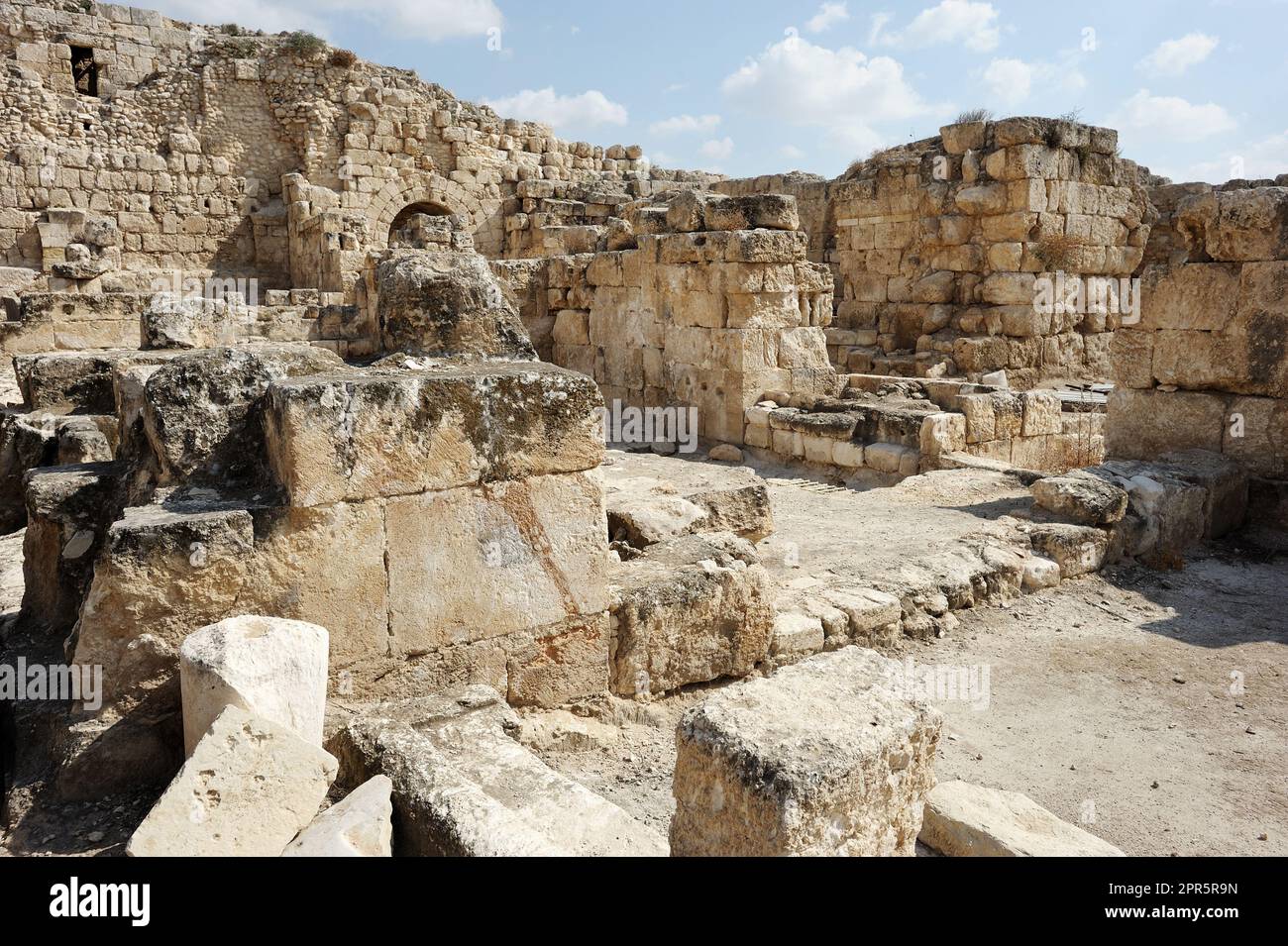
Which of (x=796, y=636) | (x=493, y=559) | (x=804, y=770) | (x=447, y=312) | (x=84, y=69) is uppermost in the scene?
(x=84, y=69)

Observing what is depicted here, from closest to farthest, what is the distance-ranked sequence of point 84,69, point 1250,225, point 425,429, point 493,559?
1. point 425,429
2. point 493,559
3. point 1250,225
4. point 84,69

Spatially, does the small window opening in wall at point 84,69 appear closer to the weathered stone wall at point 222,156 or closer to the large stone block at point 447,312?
the weathered stone wall at point 222,156

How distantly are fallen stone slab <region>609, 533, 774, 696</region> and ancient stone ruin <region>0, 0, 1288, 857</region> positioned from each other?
2 cm

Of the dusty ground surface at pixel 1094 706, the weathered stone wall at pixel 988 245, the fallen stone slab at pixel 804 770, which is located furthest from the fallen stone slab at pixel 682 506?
the weathered stone wall at pixel 988 245

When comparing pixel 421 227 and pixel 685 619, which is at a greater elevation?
pixel 421 227

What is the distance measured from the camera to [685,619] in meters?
3.47

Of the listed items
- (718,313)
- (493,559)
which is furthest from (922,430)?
(493,559)

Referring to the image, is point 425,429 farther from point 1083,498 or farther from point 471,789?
point 1083,498

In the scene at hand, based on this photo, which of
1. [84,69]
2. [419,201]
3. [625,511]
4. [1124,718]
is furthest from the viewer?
[419,201]

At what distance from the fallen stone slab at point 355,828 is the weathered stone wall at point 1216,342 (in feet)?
20.8

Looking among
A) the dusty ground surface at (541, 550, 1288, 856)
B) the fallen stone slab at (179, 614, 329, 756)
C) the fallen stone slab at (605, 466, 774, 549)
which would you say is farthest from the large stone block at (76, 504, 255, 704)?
the fallen stone slab at (605, 466, 774, 549)

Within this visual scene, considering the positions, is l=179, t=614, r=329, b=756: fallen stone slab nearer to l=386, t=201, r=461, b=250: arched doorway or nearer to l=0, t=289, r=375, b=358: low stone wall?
l=0, t=289, r=375, b=358: low stone wall

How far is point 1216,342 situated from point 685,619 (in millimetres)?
4972

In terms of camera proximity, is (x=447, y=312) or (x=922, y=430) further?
(x=922, y=430)
